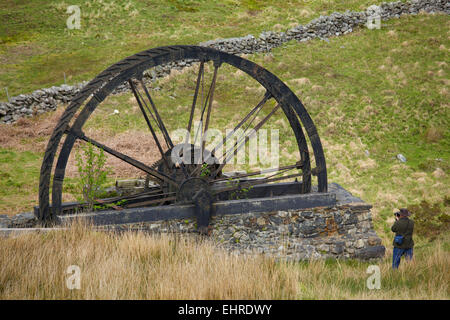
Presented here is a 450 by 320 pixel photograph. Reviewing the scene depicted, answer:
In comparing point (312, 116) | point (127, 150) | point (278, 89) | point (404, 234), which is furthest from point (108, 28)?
point (404, 234)

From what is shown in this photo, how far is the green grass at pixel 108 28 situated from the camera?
21.3m

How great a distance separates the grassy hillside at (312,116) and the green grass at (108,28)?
14cm

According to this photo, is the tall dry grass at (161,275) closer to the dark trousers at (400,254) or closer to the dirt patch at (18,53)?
the dark trousers at (400,254)

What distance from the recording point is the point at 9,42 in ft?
80.2


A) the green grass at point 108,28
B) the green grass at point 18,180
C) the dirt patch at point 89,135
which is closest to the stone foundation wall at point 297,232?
the green grass at point 18,180

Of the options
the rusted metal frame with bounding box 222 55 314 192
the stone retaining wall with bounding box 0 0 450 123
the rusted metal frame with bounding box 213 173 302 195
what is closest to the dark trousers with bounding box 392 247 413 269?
the rusted metal frame with bounding box 222 55 314 192

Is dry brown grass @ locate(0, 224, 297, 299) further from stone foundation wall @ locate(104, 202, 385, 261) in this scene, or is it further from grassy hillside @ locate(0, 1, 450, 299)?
stone foundation wall @ locate(104, 202, 385, 261)

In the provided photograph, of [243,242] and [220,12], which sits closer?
[243,242]

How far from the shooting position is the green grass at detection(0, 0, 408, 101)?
Answer: 21.3 meters

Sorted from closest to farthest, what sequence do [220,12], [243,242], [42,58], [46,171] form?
[46,171] < [243,242] < [42,58] < [220,12]

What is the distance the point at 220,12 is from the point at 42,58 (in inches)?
484

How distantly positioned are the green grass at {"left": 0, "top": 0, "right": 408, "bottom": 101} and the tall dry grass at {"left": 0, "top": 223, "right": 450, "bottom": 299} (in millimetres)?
15323
